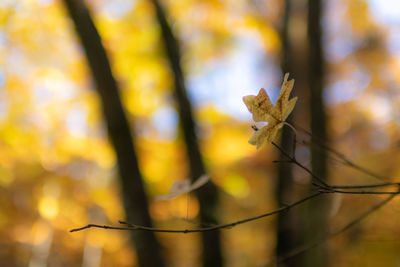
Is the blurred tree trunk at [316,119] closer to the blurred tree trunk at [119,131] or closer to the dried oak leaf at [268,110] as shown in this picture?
the blurred tree trunk at [119,131]

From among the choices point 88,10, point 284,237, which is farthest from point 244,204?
point 88,10

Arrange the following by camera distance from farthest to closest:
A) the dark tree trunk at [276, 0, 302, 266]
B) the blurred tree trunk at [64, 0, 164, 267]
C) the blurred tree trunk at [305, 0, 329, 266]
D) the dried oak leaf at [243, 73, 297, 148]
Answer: the blurred tree trunk at [64, 0, 164, 267] → the dark tree trunk at [276, 0, 302, 266] → the blurred tree trunk at [305, 0, 329, 266] → the dried oak leaf at [243, 73, 297, 148]

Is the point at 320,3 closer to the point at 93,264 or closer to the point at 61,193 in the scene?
the point at 61,193

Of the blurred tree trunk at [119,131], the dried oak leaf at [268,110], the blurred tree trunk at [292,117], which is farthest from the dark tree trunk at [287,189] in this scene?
the dried oak leaf at [268,110]

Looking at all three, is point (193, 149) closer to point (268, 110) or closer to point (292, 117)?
point (292, 117)

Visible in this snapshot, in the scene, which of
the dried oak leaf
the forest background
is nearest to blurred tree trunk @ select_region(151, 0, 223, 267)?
the forest background

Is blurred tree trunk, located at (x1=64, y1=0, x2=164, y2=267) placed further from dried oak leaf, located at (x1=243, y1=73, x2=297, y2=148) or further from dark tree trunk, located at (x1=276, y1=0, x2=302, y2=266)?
dried oak leaf, located at (x1=243, y1=73, x2=297, y2=148)
